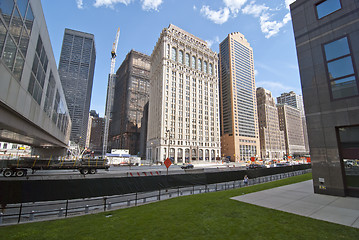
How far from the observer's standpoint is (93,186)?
1367cm

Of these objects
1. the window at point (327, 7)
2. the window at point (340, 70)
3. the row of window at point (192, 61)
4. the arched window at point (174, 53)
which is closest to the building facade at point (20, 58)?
the window at point (340, 70)

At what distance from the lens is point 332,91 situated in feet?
51.5

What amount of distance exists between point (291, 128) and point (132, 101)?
164 metres

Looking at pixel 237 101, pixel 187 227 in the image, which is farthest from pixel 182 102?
pixel 187 227

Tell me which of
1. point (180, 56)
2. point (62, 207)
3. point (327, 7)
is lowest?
point (62, 207)

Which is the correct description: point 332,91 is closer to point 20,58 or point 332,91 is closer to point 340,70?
point 340,70

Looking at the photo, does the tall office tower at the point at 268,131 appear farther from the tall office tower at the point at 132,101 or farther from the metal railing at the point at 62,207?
the metal railing at the point at 62,207

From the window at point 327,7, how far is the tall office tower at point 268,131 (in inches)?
5960

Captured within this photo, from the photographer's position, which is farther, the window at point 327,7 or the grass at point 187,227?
the window at point 327,7

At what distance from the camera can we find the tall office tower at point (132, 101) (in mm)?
138875

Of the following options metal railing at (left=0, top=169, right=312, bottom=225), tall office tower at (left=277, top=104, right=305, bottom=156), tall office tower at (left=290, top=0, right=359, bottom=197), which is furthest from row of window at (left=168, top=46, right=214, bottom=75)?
tall office tower at (left=277, top=104, right=305, bottom=156)

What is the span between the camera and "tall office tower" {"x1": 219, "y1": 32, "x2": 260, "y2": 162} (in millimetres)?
126938

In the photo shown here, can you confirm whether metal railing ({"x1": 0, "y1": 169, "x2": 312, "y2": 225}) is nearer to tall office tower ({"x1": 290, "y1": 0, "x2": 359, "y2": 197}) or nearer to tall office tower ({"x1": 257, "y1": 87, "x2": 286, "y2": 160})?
tall office tower ({"x1": 290, "y1": 0, "x2": 359, "y2": 197})

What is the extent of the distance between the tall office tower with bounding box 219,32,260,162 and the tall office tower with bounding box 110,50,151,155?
2626 inches
